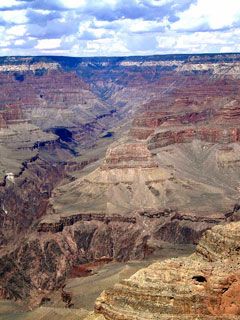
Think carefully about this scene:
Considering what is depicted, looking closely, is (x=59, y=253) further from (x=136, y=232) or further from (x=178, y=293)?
(x=178, y=293)

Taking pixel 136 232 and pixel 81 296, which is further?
pixel 136 232

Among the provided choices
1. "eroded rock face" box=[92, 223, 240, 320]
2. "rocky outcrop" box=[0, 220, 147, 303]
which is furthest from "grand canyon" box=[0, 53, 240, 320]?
"rocky outcrop" box=[0, 220, 147, 303]

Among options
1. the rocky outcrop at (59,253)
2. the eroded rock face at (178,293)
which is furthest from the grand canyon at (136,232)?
the rocky outcrop at (59,253)

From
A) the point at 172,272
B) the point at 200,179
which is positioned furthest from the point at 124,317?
the point at 200,179

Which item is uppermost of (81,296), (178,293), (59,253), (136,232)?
(178,293)

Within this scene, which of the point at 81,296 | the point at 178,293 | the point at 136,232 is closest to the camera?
the point at 178,293

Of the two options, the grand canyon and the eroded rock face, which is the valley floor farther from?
the eroded rock face

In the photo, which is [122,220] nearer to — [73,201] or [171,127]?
[73,201]

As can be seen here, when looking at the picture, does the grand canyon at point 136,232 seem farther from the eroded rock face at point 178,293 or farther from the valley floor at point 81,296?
the valley floor at point 81,296

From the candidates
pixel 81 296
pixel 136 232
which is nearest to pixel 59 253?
pixel 136 232
